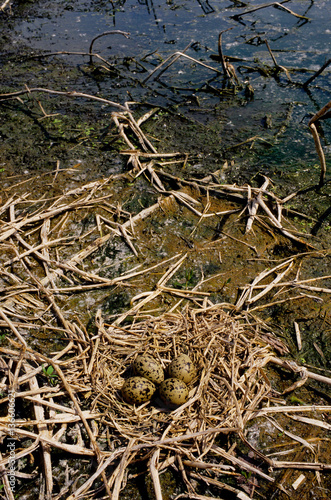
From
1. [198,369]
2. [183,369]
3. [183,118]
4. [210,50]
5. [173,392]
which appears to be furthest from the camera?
[210,50]

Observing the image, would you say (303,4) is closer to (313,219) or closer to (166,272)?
(313,219)

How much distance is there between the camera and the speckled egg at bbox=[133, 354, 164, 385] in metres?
3.21

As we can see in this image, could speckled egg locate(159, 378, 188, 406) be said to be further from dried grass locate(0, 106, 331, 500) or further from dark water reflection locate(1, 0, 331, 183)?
dark water reflection locate(1, 0, 331, 183)

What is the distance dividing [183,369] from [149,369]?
0.89ft

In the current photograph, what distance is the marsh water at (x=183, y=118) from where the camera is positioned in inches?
165

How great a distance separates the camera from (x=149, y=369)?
3201 millimetres

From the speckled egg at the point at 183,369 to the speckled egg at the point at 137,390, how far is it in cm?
21

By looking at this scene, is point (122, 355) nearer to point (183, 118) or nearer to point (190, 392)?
point (190, 392)

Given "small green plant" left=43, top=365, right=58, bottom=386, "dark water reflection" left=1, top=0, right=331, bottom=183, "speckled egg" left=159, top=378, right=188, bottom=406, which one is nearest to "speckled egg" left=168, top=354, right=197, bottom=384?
"speckled egg" left=159, top=378, right=188, bottom=406

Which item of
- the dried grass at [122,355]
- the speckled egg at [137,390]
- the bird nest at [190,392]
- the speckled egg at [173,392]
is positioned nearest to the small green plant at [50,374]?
the dried grass at [122,355]

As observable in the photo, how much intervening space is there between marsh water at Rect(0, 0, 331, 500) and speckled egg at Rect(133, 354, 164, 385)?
2.12 feet

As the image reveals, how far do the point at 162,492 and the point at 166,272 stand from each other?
1970 millimetres

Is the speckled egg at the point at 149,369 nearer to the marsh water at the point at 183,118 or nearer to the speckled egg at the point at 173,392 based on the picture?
the speckled egg at the point at 173,392

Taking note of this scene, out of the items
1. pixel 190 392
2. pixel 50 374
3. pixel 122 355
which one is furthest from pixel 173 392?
pixel 50 374
